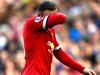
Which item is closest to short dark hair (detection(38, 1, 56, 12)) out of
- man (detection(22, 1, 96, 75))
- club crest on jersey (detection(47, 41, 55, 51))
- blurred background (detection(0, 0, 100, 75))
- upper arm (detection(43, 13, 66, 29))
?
man (detection(22, 1, 96, 75))

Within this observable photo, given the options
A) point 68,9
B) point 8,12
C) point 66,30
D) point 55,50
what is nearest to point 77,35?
point 66,30

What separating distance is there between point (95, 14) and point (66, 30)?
1.09 meters

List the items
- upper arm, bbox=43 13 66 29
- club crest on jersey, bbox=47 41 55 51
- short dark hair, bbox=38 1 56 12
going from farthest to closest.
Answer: club crest on jersey, bbox=47 41 55 51 → short dark hair, bbox=38 1 56 12 → upper arm, bbox=43 13 66 29

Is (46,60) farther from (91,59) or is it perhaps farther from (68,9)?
(68,9)

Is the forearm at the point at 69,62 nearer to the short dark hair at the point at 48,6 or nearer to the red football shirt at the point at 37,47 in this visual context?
the red football shirt at the point at 37,47

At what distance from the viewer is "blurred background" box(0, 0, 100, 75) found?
1396 centimetres

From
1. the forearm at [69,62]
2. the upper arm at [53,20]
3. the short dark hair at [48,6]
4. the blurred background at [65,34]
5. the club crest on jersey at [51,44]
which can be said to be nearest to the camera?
the upper arm at [53,20]

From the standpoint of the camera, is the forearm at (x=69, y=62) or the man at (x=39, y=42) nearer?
the man at (x=39, y=42)

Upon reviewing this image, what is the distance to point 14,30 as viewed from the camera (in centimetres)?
1612

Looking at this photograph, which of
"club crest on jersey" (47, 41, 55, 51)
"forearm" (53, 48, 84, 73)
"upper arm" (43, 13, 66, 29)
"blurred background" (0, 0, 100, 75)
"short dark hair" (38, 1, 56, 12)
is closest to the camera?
"upper arm" (43, 13, 66, 29)

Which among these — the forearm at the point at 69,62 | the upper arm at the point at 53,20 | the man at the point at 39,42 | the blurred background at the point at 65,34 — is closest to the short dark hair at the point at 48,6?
the man at the point at 39,42

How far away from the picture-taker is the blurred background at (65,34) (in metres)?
14.0

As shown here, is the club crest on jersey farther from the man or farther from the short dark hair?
the short dark hair

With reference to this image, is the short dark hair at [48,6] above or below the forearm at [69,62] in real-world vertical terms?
above
